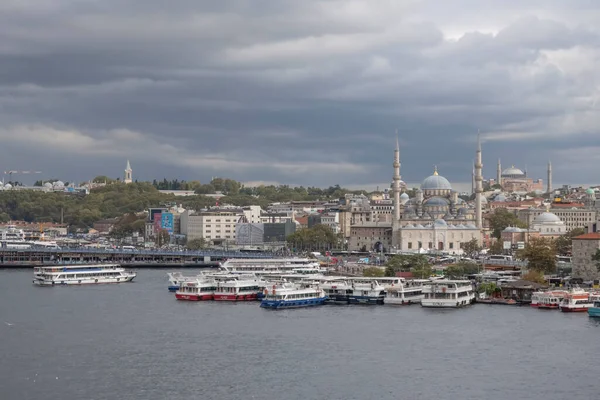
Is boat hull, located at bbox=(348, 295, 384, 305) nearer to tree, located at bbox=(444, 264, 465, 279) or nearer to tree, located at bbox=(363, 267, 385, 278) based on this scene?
tree, located at bbox=(363, 267, 385, 278)

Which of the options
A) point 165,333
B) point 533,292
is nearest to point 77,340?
point 165,333

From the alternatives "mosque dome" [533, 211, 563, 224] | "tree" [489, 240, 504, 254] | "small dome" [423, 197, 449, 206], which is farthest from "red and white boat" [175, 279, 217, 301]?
"mosque dome" [533, 211, 563, 224]

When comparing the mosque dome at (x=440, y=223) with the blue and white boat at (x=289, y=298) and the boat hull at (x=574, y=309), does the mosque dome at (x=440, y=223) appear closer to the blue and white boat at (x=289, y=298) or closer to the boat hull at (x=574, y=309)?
the blue and white boat at (x=289, y=298)

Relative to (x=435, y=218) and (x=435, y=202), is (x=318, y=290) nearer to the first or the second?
(x=435, y=218)

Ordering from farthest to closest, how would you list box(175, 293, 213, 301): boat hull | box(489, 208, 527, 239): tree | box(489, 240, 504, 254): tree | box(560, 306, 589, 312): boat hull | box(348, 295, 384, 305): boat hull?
box(489, 208, 527, 239): tree
box(489, 240, 504, 254): tree
box(175, 293, 213, 301): boat hull
box(348, 295, 384, 305): boat hull
box(560, 306, 589, 312): boat hull

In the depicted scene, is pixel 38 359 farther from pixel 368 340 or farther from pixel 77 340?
pixel 368 340
